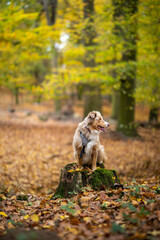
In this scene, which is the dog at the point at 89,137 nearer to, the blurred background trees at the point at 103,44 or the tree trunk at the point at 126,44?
the blurred background trees at the point at 103,44

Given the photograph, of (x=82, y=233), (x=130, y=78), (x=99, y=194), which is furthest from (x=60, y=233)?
(x=130, y=78)

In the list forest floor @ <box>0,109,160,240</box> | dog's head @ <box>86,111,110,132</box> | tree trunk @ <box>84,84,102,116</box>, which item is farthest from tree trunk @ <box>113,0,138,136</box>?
dog's head @ <box>86,111,110,132</box>

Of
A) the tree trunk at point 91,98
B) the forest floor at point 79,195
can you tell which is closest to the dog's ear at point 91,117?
the forest floor at point 79,195

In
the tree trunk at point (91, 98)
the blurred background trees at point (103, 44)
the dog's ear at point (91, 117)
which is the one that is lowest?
the dog's ear at point (91, 117)

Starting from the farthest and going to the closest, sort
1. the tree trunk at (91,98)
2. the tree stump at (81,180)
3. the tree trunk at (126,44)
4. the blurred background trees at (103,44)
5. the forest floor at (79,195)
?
the tree trunk at (91,98), the tree trunk at (126,44), the blurred background trees at (103,44), the tree stump at (81,180), the forest floor at (79,195)

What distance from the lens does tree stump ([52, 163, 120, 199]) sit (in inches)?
177

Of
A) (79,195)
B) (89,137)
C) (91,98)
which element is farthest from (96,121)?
(91,98)

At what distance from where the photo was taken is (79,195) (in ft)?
13.4

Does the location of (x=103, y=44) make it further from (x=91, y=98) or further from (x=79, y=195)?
(x=79, y=195)

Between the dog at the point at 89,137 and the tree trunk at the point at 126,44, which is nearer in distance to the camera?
the dog at the point at 89,137

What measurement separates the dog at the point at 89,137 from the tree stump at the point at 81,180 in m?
0.18

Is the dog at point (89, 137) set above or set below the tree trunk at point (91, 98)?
below

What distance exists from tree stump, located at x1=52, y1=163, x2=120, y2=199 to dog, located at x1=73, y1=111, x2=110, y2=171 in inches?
7.3

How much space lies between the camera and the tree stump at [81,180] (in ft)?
14.7
